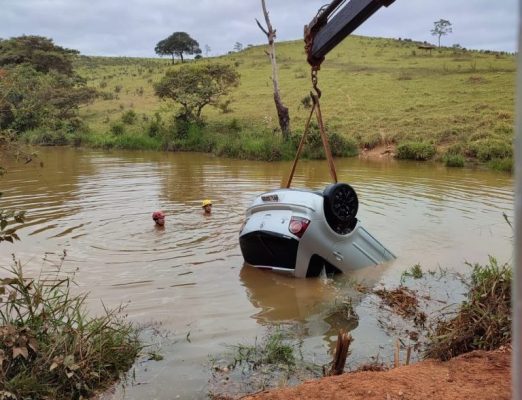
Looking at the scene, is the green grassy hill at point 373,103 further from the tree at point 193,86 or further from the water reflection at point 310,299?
the water reflection at point 310,299

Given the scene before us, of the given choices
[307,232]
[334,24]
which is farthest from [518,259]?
[307,232]

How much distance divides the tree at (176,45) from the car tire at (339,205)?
53.5 meters

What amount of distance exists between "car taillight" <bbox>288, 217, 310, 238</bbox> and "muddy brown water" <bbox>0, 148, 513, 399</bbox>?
2.29 feet

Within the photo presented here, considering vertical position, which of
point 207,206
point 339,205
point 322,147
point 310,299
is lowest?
point 310,299

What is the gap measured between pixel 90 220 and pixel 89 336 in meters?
6.27

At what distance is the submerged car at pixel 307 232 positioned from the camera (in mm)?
5836

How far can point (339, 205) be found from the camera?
5.90 meters

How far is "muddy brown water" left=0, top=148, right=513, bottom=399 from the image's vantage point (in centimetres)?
480

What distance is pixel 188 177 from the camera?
1564 cm

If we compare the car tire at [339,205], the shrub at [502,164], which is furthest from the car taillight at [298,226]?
the shrub at [502,164]

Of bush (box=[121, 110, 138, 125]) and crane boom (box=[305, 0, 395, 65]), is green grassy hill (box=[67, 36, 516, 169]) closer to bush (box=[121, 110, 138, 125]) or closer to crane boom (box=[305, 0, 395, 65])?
bush (box=[121, 110, 138, 125])

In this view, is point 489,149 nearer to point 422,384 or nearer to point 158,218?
point 158,218

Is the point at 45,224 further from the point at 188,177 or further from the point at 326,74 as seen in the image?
the point at 326,74

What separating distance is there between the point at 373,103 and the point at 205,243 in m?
21.3
